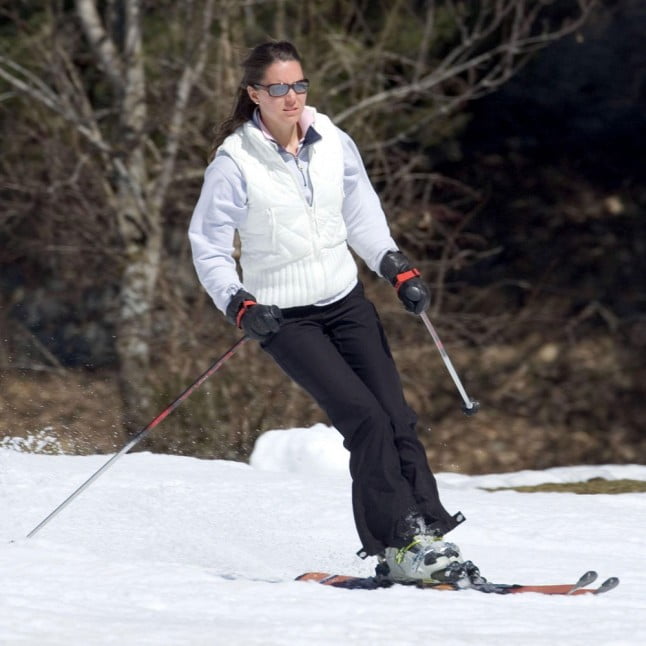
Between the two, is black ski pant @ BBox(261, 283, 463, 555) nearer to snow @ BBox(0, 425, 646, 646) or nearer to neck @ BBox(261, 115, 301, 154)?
snow @ BBox(0, 425, 646, 646)

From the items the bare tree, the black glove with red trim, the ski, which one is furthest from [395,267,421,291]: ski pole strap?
the bare tree

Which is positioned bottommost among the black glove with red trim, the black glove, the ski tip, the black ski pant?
the ski tip

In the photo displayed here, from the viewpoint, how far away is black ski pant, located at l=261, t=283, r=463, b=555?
3955 mm

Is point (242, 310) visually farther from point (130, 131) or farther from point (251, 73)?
point (130, 131)

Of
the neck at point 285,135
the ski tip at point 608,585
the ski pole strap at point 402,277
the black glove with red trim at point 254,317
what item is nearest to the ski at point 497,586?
the ski tip at point 608,585

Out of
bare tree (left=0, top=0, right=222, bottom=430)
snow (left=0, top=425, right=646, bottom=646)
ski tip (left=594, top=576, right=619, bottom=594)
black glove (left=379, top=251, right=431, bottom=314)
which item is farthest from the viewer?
bare tree (left=0, top=0, right=222, bottom=430)

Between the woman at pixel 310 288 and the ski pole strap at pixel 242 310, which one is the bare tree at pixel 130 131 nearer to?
the woman at pixel 310 288

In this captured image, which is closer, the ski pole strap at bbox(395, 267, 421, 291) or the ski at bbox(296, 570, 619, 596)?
the ski at bbox(296, 570, 619, 596)

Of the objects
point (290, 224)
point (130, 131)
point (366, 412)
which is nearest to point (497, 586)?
point (366, 412)

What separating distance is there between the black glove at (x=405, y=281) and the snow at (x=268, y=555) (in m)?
0.89

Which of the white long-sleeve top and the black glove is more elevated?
the white long-sleeve top

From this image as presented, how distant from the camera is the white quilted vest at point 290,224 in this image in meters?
3.97

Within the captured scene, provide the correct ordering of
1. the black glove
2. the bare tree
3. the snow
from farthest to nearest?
the bare tree → the black glove → the snow

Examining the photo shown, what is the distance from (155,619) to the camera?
11.1 ft
